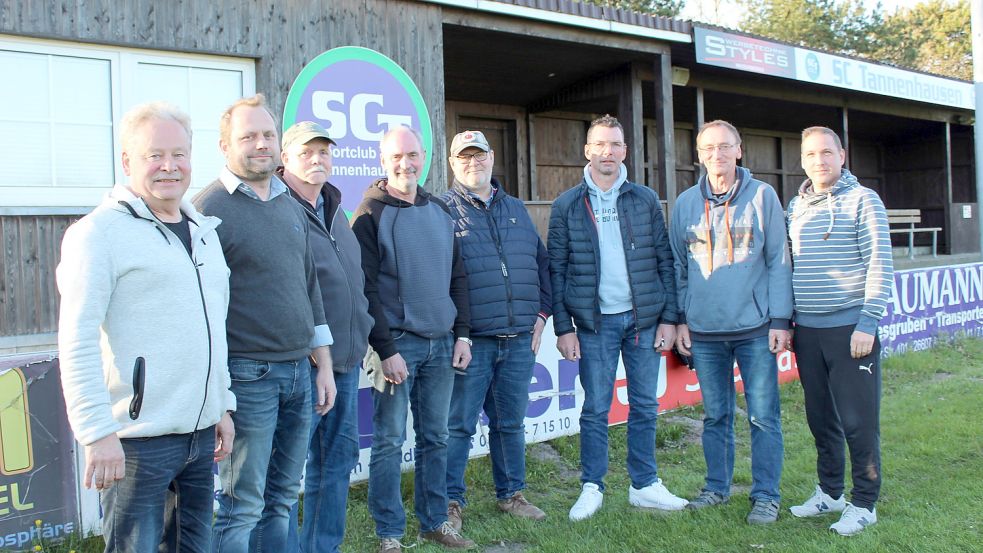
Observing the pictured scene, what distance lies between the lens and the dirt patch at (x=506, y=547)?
404 cm

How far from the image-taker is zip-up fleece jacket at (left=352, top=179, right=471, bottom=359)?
3709mm

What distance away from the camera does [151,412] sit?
2287mm

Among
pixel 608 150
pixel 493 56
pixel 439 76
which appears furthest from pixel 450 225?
pixel 493 56

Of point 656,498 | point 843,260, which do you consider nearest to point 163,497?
point 656,498

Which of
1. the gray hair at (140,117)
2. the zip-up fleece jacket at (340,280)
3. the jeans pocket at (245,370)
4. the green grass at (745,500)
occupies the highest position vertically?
the gray hair at (140,117)

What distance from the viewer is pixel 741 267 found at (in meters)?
4.23

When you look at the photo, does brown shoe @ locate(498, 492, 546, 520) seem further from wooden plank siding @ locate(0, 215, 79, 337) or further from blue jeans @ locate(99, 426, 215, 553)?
wooden plank siding @ locate(0, 215, 79, 337)

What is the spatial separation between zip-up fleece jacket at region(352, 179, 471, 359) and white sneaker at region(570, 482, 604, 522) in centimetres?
140

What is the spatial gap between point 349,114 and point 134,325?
5434 millimetres

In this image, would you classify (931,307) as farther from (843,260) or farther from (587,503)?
(587,503)

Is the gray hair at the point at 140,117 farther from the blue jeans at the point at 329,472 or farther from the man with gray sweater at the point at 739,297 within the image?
the man with gray sweater at the point at 739,297

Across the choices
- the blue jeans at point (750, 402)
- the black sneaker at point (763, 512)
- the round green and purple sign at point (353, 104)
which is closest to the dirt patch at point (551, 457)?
the blue jeans at point (750, 402)

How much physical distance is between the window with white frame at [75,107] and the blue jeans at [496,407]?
3878 millimetres

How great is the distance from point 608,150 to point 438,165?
3.85m
